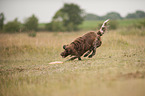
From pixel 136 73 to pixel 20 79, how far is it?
4128 mm

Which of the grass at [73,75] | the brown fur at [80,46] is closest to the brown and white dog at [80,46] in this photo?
the brown fur at [80,46]

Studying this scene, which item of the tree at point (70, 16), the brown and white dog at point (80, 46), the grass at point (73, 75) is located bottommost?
the grass at point (73, 75)

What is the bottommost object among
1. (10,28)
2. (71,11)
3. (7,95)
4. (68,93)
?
(7,95)

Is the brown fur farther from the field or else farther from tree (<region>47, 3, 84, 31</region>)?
tree (<region>47, 3, 84, 31</region>)

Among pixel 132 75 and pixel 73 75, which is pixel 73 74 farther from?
pixel 132 75

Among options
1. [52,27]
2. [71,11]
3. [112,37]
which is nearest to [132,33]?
[112,37]

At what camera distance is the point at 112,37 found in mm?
13969

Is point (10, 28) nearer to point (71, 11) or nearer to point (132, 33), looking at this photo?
point (132, 33)

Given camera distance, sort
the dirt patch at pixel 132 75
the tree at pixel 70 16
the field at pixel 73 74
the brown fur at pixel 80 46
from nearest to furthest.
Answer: the field at pixel 73 74 → the dirt patch at pixel 132 75 → the brown fur at pixel 80 46 → the tree at pixel 70 16

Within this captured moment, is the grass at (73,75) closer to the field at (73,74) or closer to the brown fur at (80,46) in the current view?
the field at (73,74)

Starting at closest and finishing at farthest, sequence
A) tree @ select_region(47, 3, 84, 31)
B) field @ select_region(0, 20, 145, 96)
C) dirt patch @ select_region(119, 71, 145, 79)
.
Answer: field @ select_region(0, 20, 145, 96) → dirt patch @ select_region(119, 71, 145, 79) → tree @ select_region(47, 3, 84, 31)

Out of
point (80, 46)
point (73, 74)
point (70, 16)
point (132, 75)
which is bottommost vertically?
point (73, 74)

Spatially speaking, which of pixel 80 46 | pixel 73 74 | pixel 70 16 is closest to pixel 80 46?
pixel 80 46

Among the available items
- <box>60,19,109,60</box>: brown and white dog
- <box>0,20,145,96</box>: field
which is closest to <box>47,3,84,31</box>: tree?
<box>0,20,145,96</box>: field
